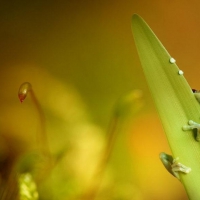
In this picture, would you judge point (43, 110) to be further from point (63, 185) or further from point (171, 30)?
point (171, 30)

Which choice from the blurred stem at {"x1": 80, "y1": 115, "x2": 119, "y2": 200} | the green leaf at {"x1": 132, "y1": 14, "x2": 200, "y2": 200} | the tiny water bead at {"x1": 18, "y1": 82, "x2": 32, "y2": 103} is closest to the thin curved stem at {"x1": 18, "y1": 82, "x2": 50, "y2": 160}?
the tiny water bead at {"x1": 18, "y1": 82, "x2": 32, "y2": 103}

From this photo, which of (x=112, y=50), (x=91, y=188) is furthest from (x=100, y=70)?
(x=91, y=188)

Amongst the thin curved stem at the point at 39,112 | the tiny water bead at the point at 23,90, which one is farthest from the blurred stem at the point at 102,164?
the tiny water bead at the point at 23,90

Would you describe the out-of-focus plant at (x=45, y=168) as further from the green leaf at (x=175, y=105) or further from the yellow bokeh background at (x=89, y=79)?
the green leaf at (x=175, y=105)

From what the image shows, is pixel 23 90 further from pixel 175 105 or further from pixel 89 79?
pixel 175 105

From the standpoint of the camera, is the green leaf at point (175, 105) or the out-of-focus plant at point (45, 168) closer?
the green leaf at point (175, 105)

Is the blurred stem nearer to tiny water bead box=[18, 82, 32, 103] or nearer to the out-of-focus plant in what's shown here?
the out-of-focus plant

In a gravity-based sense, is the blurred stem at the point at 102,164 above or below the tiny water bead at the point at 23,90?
below
